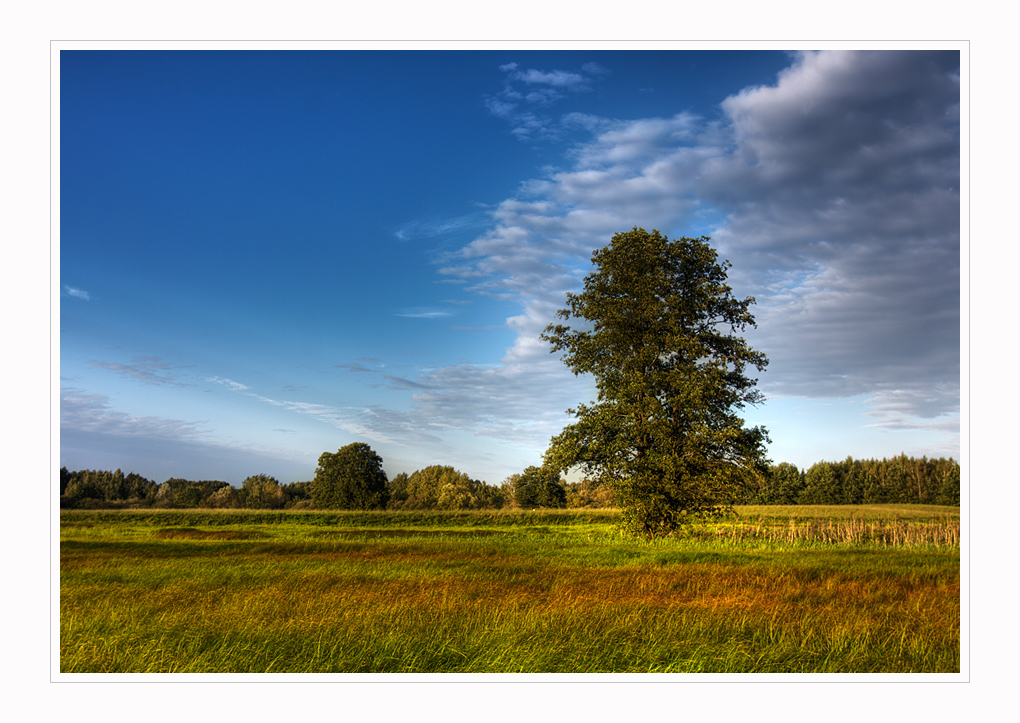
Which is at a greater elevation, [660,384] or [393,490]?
[660,384]

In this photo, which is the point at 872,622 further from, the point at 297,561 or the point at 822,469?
the point at 822,469

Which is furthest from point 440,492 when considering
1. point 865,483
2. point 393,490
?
point 865,483

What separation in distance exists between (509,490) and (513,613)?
2532 inches

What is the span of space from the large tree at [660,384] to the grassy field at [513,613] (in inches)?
162

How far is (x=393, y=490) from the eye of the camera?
207 ft

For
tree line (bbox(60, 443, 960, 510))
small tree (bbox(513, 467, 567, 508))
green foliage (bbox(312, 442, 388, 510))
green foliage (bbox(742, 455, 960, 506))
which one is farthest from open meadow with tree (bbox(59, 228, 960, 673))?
green foliage (bbox(742, 455, 960, 506))

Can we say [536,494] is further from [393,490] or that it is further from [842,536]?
[842,536]

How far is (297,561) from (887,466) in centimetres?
9917

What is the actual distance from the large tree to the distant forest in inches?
64.4

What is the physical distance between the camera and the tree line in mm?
46000

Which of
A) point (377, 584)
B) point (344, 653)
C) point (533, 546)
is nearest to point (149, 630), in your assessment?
point (344, 653)

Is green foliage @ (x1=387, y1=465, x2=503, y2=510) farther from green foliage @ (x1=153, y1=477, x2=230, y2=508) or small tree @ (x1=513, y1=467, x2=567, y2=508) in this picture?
green foliage @ (x1=153, y1=477, x2=230, y2=508)
